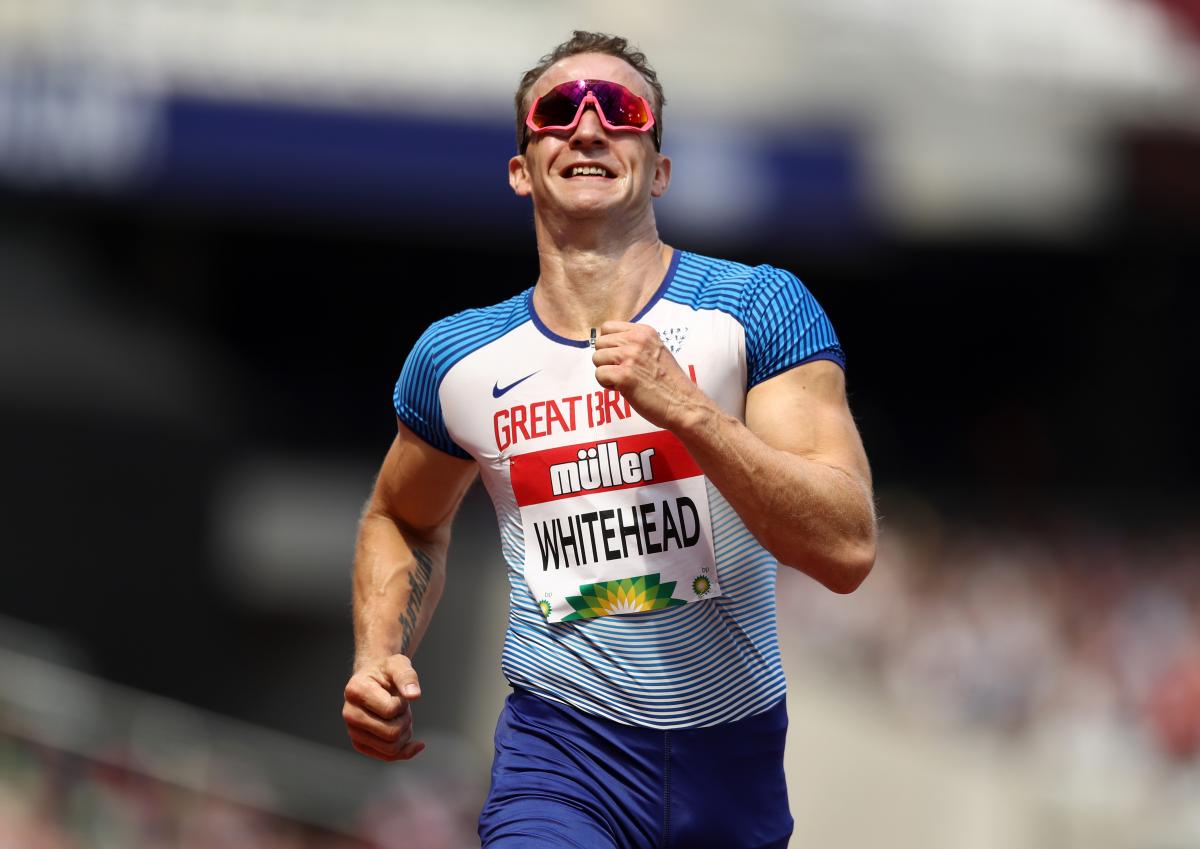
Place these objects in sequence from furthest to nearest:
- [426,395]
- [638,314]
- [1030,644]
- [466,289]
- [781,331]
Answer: [466,289], [1030,644], [426,395], [638,314], [781,331]

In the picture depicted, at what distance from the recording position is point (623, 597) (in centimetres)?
398

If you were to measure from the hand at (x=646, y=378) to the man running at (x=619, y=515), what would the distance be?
0.25 meters

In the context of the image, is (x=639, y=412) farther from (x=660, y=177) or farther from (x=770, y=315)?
(x=660, y=177)

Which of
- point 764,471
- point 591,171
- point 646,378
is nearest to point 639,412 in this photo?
point 646,378

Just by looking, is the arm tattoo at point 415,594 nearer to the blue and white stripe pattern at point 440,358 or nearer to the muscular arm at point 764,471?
the blue and white stripe pattern at point 440,358

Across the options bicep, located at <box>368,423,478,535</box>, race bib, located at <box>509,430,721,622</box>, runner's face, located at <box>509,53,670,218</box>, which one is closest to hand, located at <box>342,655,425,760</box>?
race bib, located at <box>509,430,721,622</box>

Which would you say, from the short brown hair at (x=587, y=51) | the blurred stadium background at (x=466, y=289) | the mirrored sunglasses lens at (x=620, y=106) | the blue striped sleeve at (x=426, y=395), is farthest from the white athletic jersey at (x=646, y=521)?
the blurred stadium background at (x=466, y=289)

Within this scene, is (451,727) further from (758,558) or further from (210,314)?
(758,558)

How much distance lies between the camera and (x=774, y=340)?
3.92 meters

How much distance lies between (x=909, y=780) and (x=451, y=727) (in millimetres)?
6363

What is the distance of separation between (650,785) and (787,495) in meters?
0.83

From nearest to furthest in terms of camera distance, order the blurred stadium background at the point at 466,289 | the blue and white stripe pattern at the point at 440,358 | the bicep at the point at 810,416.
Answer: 1. the bicep at the point at 810,416
2. the blue and white stripe pattern at the point at 440,358
3. the blurred stadium background at the point at 466,289

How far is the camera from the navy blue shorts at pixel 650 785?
A: 3.97 meters

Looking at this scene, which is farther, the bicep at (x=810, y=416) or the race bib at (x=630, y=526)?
the race bib at (x=630, y=526)
